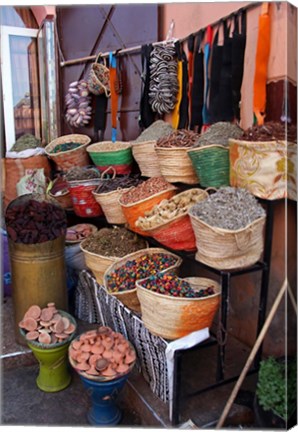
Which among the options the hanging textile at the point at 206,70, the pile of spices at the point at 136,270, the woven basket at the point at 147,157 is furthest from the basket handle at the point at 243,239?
the woven basket at the point at 147,157

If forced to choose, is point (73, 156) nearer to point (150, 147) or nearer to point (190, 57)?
point (150, 147)

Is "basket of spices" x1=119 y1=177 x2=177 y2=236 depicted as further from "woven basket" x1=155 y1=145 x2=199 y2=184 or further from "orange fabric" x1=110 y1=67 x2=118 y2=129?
"orange fabric" x1=110 y1=67 x2=118 y2=129

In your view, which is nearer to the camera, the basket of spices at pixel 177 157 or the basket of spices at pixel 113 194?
the basket of spices at pixel 177 157

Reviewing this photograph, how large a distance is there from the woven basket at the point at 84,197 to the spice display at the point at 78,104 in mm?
614

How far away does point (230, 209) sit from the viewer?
1900 millimetres

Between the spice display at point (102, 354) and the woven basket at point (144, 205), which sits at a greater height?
the woven basket at point (144, 205)

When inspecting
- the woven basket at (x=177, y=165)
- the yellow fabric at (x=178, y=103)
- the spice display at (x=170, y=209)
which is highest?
the yellow fabric at (x=178, y=103)

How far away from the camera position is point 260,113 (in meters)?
2.06

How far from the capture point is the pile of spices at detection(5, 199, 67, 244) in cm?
261

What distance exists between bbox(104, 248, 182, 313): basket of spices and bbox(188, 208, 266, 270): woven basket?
44cm

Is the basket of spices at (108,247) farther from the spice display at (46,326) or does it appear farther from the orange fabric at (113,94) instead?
the orange fabric at (113,94)

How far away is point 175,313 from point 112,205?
3.58 feet

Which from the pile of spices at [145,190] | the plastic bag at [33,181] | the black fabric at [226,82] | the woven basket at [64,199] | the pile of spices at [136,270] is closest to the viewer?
the black fabric at [226,82]

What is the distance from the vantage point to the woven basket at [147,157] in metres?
2.70
